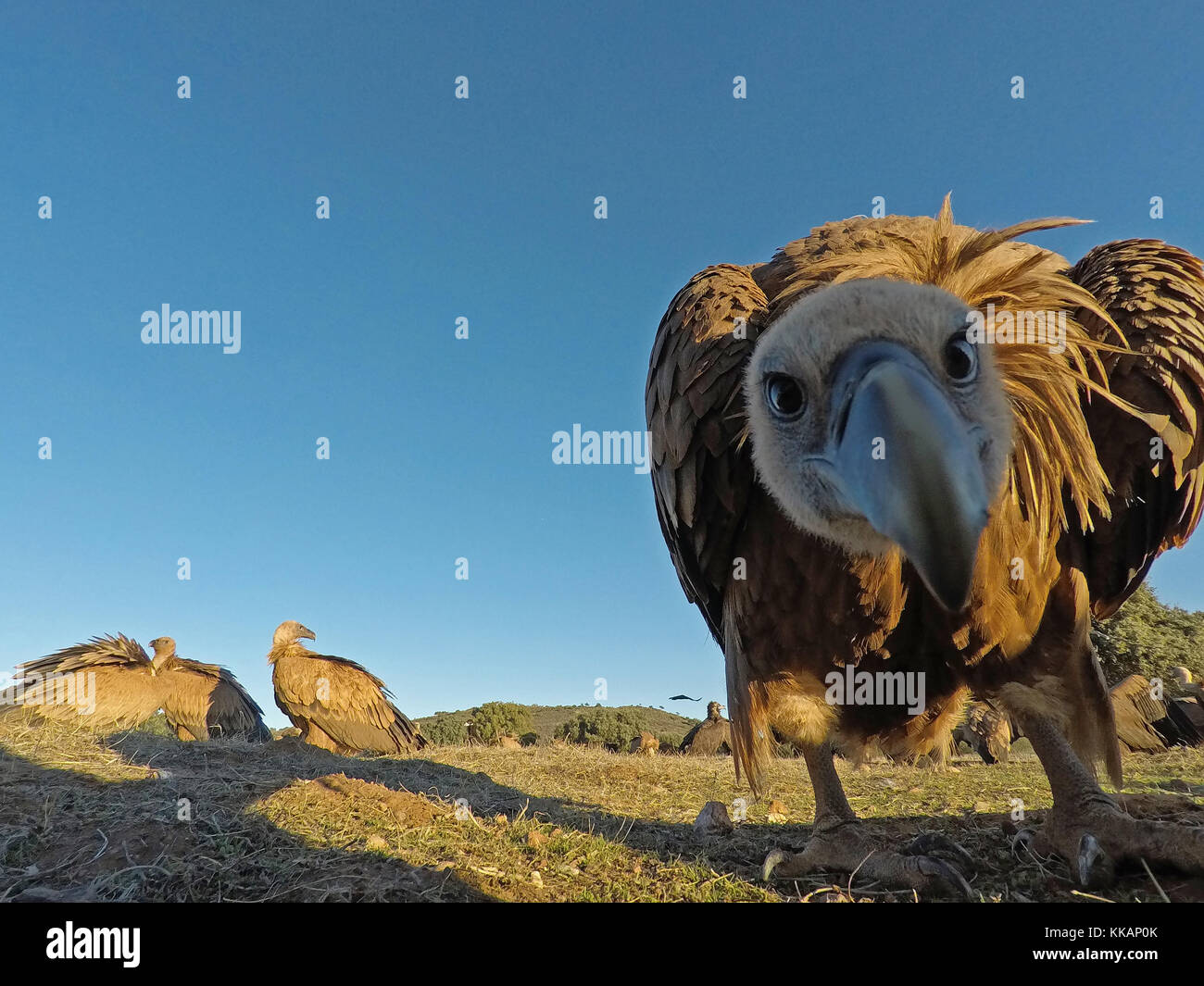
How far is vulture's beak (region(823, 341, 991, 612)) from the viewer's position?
1980 millimetres

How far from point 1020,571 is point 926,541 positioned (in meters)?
1.37

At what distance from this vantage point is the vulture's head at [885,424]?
1998mm

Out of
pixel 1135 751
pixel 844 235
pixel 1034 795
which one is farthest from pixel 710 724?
pixel 844 235

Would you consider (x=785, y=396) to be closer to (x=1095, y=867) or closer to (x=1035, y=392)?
(x=1035, y=392)

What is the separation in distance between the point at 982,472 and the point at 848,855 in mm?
2185

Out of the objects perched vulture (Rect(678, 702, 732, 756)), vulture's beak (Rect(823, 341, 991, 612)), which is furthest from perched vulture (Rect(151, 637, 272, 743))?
vulture's beak (Rect(823, 341, 991, 612))

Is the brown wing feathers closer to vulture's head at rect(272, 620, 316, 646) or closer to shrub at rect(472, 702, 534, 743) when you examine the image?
vulture's head at rect(272, 620, 316, 646)

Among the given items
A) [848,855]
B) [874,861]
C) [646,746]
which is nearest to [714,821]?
[848,855]

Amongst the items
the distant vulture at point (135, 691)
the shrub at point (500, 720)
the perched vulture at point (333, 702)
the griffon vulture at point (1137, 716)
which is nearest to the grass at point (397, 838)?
the distant vulture at point (135, 691)

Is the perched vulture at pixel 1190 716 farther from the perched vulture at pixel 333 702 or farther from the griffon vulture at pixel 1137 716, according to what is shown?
the perched vulture at pixel 333 702

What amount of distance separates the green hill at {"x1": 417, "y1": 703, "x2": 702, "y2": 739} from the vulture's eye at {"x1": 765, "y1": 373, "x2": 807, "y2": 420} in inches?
727

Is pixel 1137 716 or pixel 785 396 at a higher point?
pixel 785 396

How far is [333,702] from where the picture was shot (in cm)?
1260
